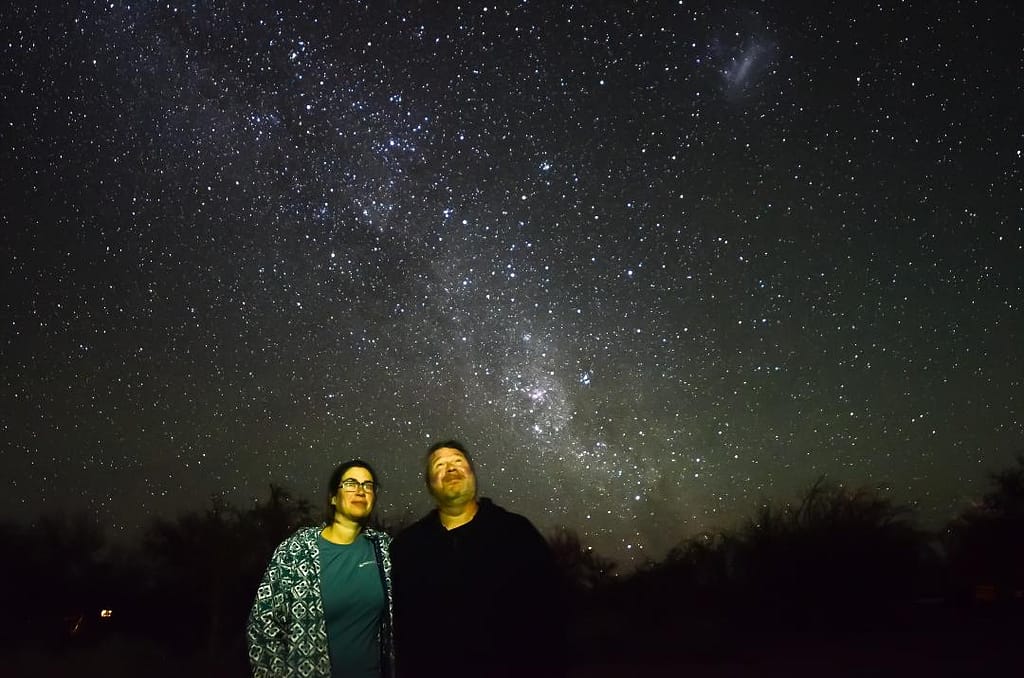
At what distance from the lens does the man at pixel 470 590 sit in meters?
3.31

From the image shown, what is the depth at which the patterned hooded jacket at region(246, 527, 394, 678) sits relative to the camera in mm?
3529

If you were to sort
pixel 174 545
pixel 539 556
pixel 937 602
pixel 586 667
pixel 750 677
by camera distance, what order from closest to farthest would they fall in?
pixel 539 556
pixel 750 677
pixel 586 667
pixel 937 602
pixel 174 545

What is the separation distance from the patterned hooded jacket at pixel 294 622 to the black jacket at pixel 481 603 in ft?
0.38

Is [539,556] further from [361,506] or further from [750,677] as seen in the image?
[750,677]

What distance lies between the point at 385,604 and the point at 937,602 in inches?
723

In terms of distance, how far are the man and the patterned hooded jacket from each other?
0.11 m

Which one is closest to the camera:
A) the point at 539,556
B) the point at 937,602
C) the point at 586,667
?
the point at 539,556

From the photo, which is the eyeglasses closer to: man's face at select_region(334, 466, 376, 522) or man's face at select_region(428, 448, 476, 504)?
man's face at select_region(334, 466, 376, 522)

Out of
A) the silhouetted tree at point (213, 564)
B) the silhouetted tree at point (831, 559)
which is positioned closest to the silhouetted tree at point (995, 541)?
the silhouetted tree at point (831, 559)

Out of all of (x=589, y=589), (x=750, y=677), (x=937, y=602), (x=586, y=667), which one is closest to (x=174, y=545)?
(x=589, y=589)

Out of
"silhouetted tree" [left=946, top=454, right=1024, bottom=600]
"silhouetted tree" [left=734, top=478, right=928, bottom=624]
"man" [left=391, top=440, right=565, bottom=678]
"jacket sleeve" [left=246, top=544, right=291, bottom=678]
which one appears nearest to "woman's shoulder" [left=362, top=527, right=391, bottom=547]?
"man" [left=391, top=440, right=565, bottom=678]

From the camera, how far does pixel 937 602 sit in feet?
59.9

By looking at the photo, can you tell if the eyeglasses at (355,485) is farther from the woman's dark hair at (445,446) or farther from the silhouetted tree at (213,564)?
the silhouetted tree at (213,564)

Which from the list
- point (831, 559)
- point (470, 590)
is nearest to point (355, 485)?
point (470, 590)
